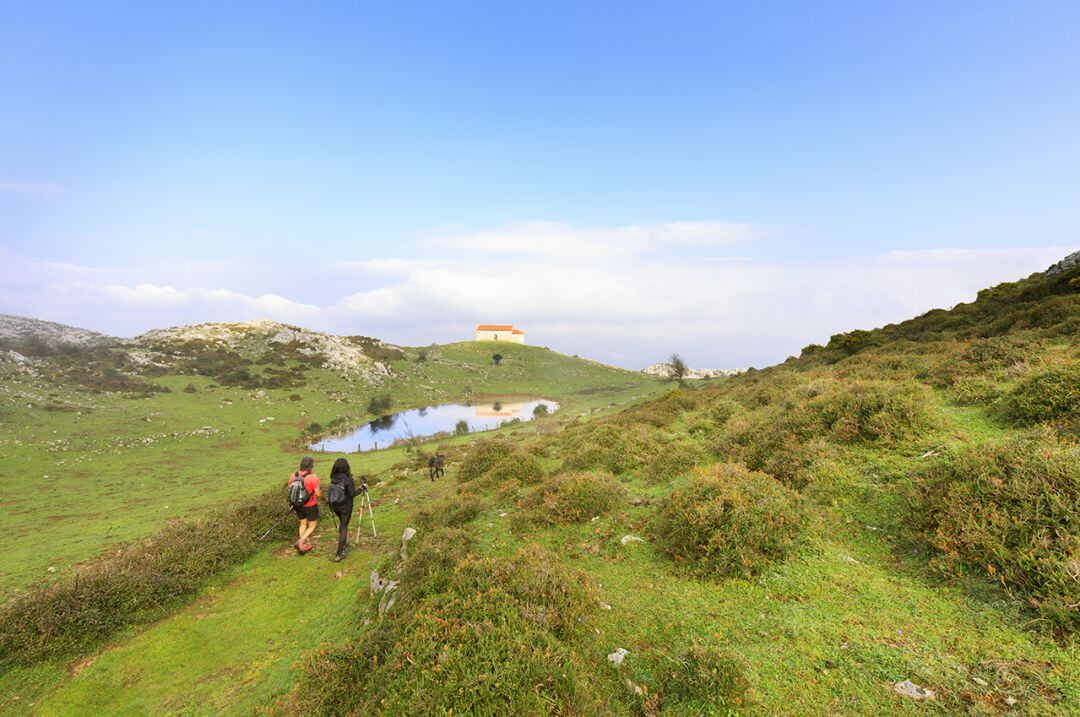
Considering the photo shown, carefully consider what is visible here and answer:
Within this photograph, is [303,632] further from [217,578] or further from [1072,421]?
[1072,421]

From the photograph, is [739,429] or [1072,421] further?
[739,429]

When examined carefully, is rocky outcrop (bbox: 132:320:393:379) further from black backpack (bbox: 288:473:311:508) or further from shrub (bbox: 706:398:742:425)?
shrub (bbox: 706:398:742:425)

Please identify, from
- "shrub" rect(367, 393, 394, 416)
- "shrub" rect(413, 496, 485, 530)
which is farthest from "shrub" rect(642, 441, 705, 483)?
"shrub" rect(367, 393, 394, 416)

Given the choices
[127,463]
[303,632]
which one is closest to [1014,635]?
[303,632]

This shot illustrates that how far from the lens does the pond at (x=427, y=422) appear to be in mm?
48156

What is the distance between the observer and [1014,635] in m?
4.57

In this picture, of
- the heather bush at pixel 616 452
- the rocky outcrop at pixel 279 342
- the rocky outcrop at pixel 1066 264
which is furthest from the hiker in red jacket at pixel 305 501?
the rocky outcrop at pixel 279 342

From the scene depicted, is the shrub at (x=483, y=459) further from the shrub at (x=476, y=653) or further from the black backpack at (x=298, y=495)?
the shrub at (x=476, y=653)

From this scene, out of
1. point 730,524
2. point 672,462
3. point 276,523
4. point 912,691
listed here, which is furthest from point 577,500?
point 276,523

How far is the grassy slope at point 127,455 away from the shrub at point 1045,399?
25902 mm

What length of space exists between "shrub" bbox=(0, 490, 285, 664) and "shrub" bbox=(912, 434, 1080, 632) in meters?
15.5

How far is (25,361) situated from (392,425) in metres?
51.0

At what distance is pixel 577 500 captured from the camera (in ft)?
34.3

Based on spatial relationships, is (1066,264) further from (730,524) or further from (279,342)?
(279,342)
